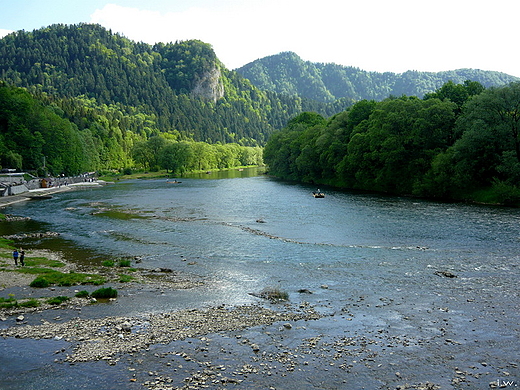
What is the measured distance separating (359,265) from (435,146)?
6489 cm

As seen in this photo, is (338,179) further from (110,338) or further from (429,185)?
(110,338)

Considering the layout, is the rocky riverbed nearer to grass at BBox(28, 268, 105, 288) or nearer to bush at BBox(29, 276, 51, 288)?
bush at BBox(29, 276, 51, 288)

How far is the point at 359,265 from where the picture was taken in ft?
131

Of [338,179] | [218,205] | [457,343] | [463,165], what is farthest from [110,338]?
[338,179]

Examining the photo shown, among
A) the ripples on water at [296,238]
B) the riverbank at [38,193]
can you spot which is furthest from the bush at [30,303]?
the riverbank at [38,193]

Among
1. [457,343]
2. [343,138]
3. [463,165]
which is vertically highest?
[343,138]

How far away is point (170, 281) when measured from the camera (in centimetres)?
3478

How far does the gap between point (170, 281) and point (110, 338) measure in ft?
39.2

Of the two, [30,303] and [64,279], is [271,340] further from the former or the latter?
[64,279]

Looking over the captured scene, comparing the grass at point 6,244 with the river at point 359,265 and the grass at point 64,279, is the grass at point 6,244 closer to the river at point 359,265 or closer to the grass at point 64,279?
the river at point 359,265

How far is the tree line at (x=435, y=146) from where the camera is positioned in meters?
76.9

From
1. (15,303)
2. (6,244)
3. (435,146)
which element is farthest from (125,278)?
(435,146)

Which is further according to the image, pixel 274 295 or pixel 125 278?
pixel 125 278

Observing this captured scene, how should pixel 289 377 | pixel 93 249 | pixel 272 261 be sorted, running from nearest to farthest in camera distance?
pixel 289 377 < pixel 272 261 < pixel 93 249
